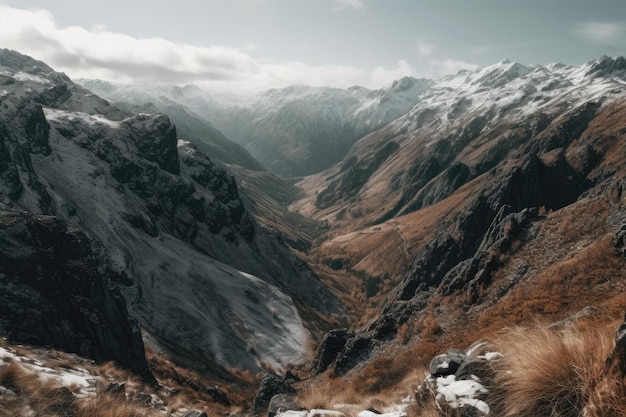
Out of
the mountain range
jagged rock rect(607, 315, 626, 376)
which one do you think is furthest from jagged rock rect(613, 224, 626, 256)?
jagged rock rect(607, 315, 626, 376)

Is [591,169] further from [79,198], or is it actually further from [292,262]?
[79,198]

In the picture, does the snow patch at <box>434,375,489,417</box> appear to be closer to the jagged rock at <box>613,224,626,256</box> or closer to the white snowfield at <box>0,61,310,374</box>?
the jagged rock at <box>613,224,626,256</box>

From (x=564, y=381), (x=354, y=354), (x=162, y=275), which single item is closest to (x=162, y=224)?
(x=162, y=275)

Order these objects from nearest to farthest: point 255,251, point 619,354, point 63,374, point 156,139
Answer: point 619,354 < point 63,374 < point 156,139 < point 255,251

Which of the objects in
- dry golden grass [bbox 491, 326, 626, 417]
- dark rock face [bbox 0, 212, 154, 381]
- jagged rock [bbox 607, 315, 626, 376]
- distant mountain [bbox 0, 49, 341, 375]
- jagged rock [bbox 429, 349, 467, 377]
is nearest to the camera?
dry golden grass [bbox 491, 326, 626, 417]

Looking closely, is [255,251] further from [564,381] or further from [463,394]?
[564,381]

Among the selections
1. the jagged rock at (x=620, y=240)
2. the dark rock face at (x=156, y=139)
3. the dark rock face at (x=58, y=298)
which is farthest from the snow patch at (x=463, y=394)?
the dark rock face at (x=156, y=139)

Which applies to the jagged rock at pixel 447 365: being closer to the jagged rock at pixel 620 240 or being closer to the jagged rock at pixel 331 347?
the jagged rock at pixel 620 240
